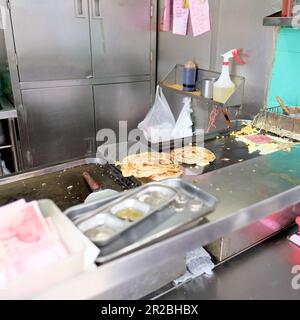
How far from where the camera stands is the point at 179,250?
827 mm

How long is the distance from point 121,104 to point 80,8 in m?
0.96

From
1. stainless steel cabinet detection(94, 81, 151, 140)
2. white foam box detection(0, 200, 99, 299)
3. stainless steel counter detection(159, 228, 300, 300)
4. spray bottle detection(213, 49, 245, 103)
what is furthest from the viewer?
stainless steel cabinet detection(94, 81, 151, 140)

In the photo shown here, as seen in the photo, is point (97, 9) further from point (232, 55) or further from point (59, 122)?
point (232, 55)

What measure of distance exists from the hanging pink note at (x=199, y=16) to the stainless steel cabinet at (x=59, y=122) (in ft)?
3.72

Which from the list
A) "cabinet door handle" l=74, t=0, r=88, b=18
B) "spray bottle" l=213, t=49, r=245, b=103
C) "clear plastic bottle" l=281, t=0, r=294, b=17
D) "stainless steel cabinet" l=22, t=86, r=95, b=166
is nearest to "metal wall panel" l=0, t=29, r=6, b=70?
"stainless steel cabinet" l=22, t=86, r=95, b=166

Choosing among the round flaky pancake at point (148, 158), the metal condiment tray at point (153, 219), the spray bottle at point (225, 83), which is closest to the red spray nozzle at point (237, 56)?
the spray bottle at point (225, 83)

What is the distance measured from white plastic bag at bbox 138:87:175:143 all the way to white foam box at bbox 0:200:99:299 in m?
2.12

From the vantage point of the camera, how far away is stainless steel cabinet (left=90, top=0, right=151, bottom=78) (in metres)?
2.86

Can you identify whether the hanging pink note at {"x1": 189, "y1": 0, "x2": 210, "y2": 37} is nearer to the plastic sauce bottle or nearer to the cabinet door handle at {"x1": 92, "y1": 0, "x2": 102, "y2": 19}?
the plastic sauce bottle

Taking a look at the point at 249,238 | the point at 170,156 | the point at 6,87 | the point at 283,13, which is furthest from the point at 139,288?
the point at 6,87

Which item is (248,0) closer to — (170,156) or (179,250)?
(170,156)

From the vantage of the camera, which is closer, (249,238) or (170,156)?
(249,238)

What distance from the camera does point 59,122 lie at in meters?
2.96
